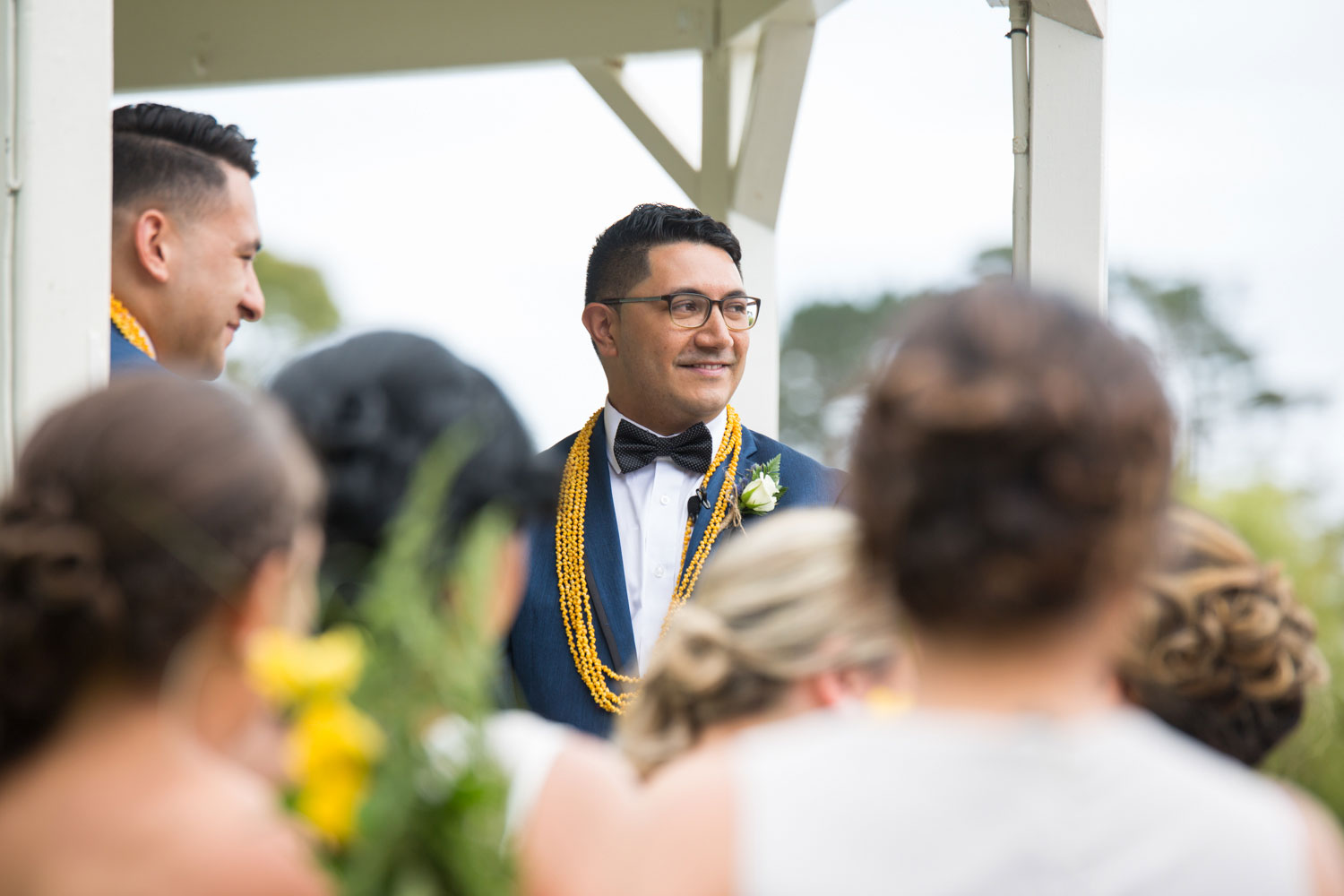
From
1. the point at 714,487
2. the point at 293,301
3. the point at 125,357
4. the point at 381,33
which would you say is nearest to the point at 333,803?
the point at 125,357

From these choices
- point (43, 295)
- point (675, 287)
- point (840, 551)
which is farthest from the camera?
point (675, 287)

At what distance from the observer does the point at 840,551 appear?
5.24 feet

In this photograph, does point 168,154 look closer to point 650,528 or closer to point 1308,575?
point 650,528

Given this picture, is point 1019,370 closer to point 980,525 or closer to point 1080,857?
point 980,525

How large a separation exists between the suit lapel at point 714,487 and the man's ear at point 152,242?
1429 mm

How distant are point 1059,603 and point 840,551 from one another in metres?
0.45

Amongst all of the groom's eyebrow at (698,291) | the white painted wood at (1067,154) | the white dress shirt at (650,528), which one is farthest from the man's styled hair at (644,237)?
the white painted wood at (1067,154)

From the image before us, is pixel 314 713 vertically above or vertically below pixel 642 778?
above

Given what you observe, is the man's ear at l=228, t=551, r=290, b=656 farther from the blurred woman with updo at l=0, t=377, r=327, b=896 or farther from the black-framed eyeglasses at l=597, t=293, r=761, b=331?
the black-framed eyeglasses at l=597, t=293, r=761, b=331

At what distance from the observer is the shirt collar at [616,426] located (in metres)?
3.94

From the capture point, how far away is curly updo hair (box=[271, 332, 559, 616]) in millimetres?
1520

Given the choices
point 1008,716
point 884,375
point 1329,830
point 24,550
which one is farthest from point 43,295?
point 1329,830

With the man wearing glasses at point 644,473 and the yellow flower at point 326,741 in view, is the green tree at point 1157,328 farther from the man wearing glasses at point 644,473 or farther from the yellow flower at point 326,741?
the yellow flower at point 326,741

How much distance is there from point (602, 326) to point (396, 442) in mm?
2654
